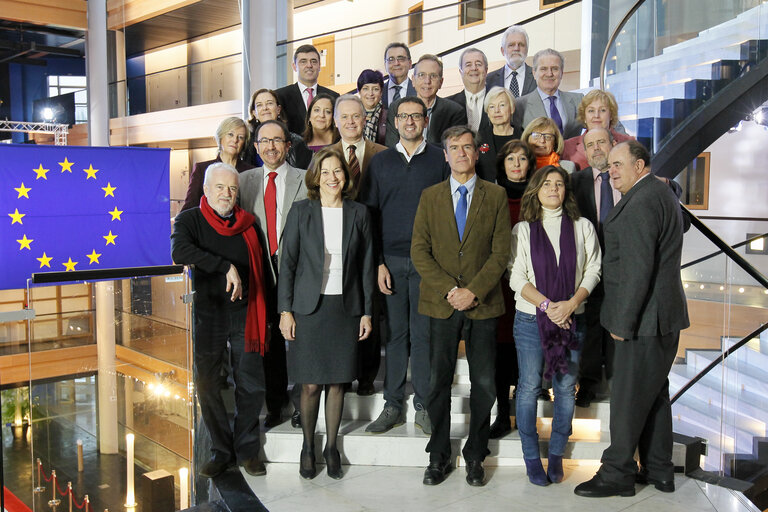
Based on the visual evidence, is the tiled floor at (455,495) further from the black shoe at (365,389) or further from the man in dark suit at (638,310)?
the black shoe at (365,389)

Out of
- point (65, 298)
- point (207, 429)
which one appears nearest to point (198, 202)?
point (65, 298)

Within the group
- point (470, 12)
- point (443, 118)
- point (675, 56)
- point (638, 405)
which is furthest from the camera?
point (470, 12)

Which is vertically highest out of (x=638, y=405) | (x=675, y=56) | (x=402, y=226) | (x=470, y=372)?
(x=675, y=56)

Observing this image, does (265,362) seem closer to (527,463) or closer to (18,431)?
(18,431)

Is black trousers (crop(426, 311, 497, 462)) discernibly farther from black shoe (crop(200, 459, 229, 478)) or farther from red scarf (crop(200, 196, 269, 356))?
black shoe (crop(200, 459, 229, 478))

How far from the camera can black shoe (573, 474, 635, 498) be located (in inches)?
127

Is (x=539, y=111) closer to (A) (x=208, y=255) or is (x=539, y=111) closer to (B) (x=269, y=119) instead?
(B) (x=269, y=119)

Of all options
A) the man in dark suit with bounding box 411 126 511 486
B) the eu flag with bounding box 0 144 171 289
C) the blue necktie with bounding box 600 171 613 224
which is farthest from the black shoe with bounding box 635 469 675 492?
the eu flag with bounding box 0 144 171 289

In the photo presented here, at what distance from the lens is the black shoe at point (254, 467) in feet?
11.3

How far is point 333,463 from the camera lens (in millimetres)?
3424

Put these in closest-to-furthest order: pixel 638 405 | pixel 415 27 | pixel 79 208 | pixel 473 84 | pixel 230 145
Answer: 1. pixel 638 405
2. pixel 230 145
3. pixel 473 84
4. pixel 415 27
5. pixel 79 208

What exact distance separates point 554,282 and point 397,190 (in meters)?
0.89

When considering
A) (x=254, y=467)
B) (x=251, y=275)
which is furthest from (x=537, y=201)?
(x=254, y=467)

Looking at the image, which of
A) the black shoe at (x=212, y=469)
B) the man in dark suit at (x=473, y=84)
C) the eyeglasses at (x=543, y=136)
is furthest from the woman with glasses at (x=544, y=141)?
the black shoe at (x=212, y=469)
